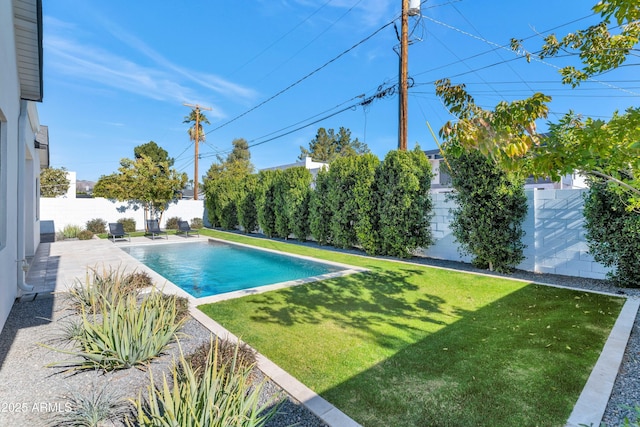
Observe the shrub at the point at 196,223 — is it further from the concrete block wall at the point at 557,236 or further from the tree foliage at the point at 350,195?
the concrete block wall at the point at 557,236

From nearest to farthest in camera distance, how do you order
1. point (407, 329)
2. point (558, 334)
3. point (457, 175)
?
point (558, 334)
point (407, 329)
point (457, 175)

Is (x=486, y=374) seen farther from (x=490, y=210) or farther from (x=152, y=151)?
(x=152, y=151)

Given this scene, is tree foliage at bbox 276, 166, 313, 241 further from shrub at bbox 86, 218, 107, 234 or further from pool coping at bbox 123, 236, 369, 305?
shrub at bbox 86, 218, 107, 234

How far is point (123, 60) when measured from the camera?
17531 millimetres

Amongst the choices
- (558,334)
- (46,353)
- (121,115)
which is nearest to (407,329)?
(558,334)

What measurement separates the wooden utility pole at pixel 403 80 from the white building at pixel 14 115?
10.5 meters

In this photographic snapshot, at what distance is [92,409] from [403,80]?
1274 cm

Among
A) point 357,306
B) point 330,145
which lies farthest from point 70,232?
point 330,145

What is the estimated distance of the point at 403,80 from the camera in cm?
1199

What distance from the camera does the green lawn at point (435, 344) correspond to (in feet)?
10.0

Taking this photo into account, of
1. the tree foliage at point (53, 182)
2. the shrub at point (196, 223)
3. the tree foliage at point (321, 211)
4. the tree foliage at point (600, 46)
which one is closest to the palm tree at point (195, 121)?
the shrub at point (196, 223)

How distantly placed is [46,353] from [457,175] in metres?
9.66

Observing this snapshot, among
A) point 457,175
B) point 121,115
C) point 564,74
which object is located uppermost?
point 121,115

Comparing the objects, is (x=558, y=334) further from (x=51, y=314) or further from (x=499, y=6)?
(x=499, y=6)
